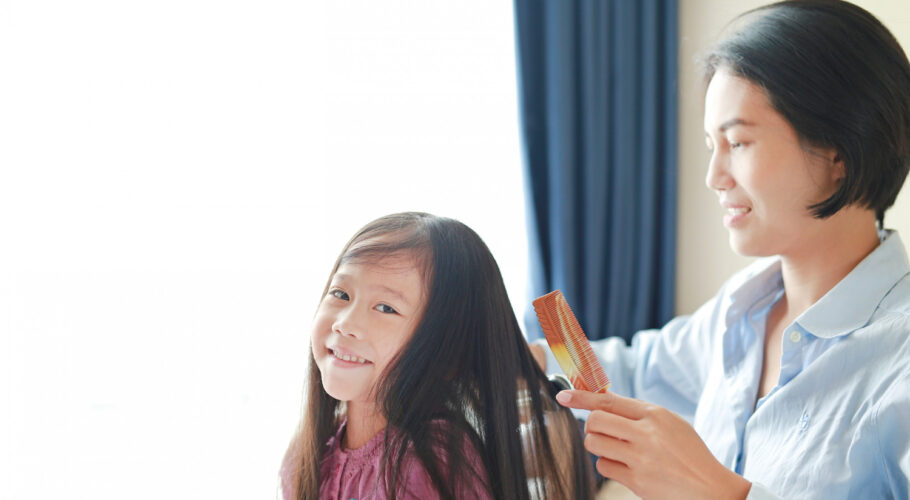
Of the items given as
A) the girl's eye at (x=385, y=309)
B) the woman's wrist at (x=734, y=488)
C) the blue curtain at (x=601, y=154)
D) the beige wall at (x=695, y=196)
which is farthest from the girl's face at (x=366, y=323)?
the beige wall at (x=695, y=196)

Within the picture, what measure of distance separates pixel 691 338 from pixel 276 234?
974 mm

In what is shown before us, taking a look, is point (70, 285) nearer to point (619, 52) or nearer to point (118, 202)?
point (118, 202)

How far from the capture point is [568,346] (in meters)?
0.95

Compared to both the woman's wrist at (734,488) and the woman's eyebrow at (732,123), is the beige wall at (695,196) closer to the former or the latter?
the woman's eyebrow at (732,123)

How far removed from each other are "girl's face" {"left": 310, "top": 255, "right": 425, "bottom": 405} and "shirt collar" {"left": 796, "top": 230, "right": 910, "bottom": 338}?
0.56 m

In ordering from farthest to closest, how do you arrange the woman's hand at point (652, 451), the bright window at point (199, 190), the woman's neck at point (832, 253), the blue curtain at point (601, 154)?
the blue curtain at point (601, 154) → the bright window at point (199, 190) → the woman's neck at point (832, 253) → the woman's hand at point (652, 451)

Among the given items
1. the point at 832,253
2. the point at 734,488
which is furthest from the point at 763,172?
the point at 734,488

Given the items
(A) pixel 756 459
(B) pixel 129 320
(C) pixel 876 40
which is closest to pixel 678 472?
(A) pixel 756 459

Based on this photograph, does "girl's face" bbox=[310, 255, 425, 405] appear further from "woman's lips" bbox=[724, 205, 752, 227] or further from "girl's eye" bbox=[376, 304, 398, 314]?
"woman's lips" bbox=[724, 205, 752, 227]

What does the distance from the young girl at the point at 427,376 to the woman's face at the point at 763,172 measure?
36cm

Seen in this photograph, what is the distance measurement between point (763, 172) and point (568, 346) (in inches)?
14.5

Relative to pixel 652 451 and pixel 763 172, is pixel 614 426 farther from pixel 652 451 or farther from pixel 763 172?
pixel 763 172

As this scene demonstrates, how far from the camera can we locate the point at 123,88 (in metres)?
1.65

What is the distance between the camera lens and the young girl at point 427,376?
3.26 feet
